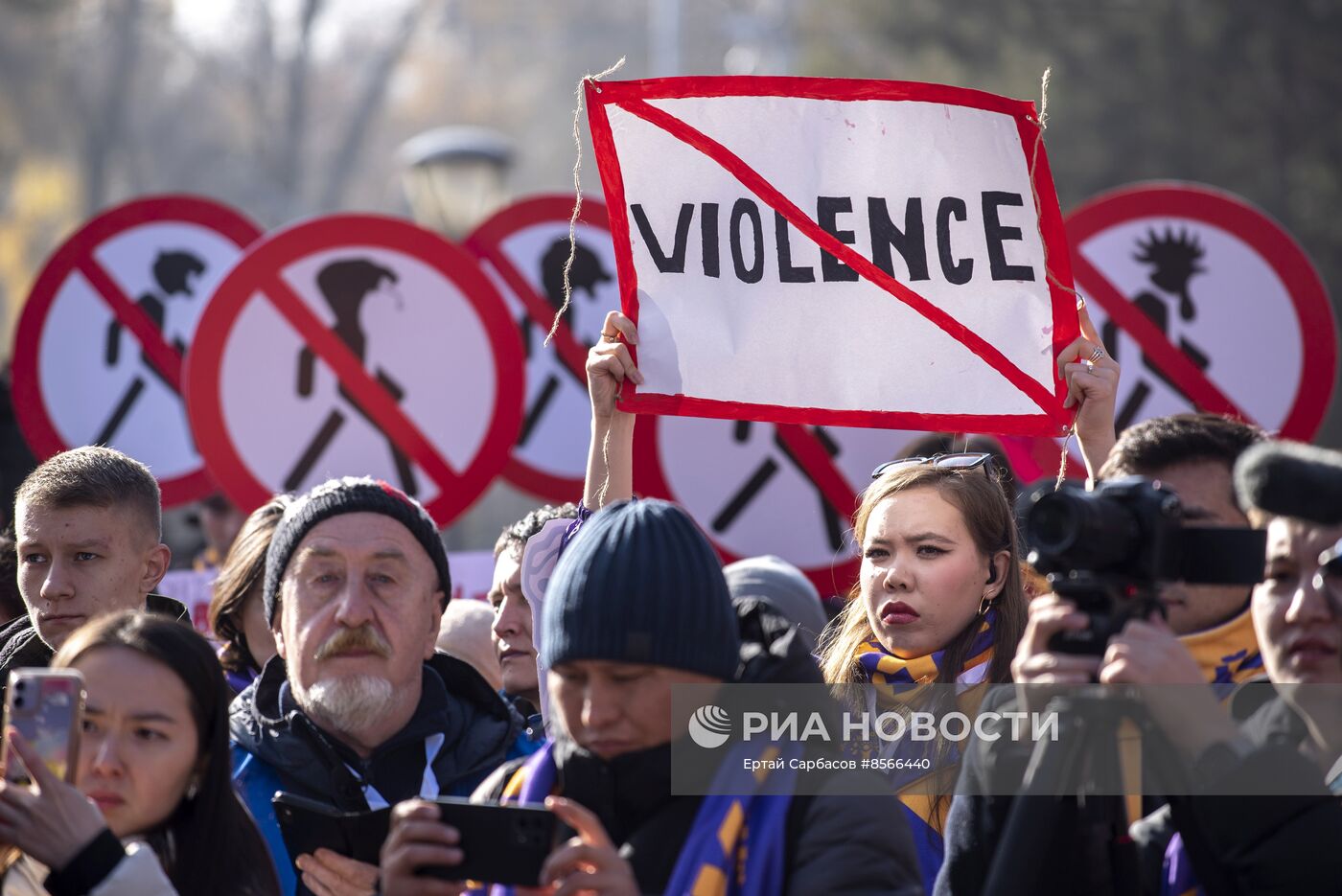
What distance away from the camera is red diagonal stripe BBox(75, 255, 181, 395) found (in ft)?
25.5

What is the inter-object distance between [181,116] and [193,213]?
3425cm

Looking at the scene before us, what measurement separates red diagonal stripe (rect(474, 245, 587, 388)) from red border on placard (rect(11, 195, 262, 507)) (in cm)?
117

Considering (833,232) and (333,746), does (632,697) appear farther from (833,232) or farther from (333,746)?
(833,232)

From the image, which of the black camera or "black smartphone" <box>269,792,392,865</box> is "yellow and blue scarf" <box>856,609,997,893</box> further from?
the black camera

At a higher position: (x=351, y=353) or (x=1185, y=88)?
(x=1185, y=88)

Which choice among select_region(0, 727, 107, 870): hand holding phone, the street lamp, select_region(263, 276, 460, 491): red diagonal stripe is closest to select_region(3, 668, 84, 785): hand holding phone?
select_region(0, 727, 107, 870): hand holding phone

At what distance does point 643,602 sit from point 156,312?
530cm

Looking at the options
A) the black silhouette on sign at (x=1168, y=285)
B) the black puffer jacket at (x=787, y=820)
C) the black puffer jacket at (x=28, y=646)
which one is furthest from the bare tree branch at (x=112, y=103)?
the black puffer jacket at (x=787, y=820)

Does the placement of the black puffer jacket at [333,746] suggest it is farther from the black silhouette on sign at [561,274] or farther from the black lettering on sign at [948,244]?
the black silhouette on sign at [561,274]

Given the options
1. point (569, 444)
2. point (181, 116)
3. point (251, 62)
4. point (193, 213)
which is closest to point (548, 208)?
point (569, 444)

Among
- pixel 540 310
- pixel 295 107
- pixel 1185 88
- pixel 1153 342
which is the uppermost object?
pixel 295 107

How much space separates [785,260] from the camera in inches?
190

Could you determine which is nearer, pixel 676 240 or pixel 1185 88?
pixel 676 240

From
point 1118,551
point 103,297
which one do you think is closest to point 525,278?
point 103,297
